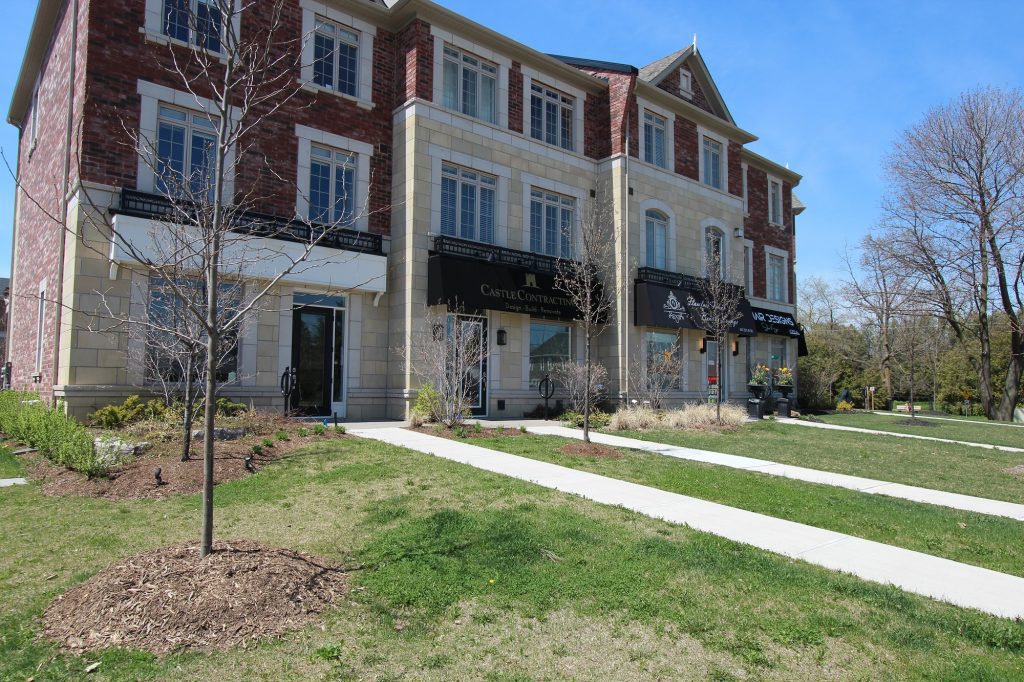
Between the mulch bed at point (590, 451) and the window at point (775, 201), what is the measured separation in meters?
20.9

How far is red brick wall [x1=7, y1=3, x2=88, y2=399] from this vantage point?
45.4 ft

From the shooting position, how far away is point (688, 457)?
11.2 metres

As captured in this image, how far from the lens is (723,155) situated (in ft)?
79.6

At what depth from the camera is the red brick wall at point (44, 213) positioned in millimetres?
13852

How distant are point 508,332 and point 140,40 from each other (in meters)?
10.4

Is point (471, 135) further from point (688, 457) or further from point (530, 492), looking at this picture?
point (530, 492)

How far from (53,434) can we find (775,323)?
24.7 m

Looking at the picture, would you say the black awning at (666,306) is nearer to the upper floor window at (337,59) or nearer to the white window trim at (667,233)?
the white window trim at (667,233)

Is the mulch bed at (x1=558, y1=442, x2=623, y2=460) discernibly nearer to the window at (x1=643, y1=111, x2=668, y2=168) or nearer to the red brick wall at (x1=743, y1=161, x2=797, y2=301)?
the window at (x1=643, y1=111, x2=668, y2=168)

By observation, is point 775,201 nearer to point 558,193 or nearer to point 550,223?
point 558,193

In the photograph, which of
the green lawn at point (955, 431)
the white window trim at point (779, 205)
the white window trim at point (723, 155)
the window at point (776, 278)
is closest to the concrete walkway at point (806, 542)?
the green lawn at point (955, 431)

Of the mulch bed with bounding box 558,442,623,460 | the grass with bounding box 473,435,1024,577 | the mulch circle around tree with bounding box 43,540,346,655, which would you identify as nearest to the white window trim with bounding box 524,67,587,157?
the mulch bed with bounding box 558,442,623,460

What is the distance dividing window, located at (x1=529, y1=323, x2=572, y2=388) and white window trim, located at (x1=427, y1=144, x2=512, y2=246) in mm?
2739

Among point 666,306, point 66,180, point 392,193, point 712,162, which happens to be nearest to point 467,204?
point 392,193
